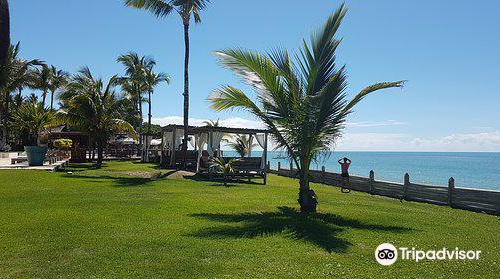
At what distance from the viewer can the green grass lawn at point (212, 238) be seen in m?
5.22

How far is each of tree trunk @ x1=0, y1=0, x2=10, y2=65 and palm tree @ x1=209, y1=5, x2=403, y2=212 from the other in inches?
241

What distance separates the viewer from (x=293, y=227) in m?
8.05

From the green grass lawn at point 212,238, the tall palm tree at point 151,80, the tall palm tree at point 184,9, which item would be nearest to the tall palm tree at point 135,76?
the tall palm tree at point 151,80

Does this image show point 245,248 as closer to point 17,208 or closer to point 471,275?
point 471,275

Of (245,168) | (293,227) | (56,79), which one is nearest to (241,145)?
(245,168)

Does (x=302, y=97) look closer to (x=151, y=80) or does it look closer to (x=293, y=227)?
(x=293, y=227)

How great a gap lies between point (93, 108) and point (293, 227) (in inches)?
784

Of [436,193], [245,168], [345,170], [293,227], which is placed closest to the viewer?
[293,227]

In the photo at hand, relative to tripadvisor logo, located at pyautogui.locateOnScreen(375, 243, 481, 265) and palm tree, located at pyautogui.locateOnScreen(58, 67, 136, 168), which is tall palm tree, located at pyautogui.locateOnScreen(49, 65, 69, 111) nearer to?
palm tree, located at pyautogui.locateOnScreen(58, 67, 136, 168)

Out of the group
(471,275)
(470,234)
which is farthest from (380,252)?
(470,234)

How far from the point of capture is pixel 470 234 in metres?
8.34

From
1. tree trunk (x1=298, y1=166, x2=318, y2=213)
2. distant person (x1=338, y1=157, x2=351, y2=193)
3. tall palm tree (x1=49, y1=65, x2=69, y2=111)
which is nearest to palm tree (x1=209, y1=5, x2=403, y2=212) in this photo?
tree trunk (x1=298, y1=166, x2=318, y2=213)

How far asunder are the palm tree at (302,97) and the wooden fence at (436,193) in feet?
5.12

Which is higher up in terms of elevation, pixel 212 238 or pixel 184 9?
pixel 184 9
